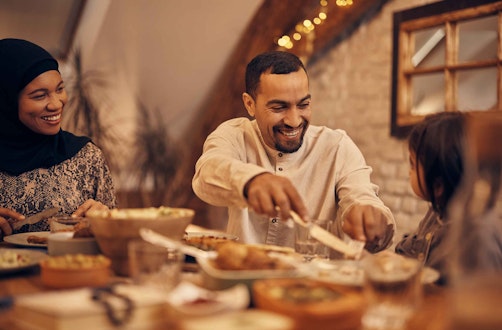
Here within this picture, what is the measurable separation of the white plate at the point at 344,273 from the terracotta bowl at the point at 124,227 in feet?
1.09

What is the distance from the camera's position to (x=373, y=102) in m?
4.86

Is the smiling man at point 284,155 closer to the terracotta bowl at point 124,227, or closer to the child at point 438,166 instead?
the child at point 438,166

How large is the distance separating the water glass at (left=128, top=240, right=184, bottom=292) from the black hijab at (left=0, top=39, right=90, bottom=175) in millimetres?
1447

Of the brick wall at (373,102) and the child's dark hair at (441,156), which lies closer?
the child's dark hair at (441,156)

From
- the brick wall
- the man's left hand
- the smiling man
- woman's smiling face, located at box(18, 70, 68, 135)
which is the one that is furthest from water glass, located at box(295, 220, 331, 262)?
the brick wall

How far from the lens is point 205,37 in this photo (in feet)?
16.2

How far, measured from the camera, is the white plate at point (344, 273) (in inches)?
51.9

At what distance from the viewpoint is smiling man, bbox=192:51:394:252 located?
2016 mm

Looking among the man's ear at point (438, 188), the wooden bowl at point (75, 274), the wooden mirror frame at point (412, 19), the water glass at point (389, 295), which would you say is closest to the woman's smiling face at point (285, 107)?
the man's ear at point (438, 188)

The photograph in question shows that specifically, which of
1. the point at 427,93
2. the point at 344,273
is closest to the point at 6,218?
the point at 344,273

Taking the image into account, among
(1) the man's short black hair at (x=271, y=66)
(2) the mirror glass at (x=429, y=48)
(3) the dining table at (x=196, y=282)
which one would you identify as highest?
(2) the mirror glass at (x=429, y=48)

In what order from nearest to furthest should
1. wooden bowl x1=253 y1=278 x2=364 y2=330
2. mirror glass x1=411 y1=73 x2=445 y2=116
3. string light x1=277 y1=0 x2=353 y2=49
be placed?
wooden bowl x1=253 y1=278 x2=364 y2=330 → mirror glass x1=411 y1=73 x2=445 y2=116 → string light x1=277 y1=0 x2=353 y2=49

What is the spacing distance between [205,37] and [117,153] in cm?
121

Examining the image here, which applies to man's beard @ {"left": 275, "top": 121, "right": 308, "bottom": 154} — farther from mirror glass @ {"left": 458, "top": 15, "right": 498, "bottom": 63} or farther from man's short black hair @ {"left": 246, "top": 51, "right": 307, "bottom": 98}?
mirror glass @ {"left": 458, "top": 15, "right": 498, "bottom": 63}
